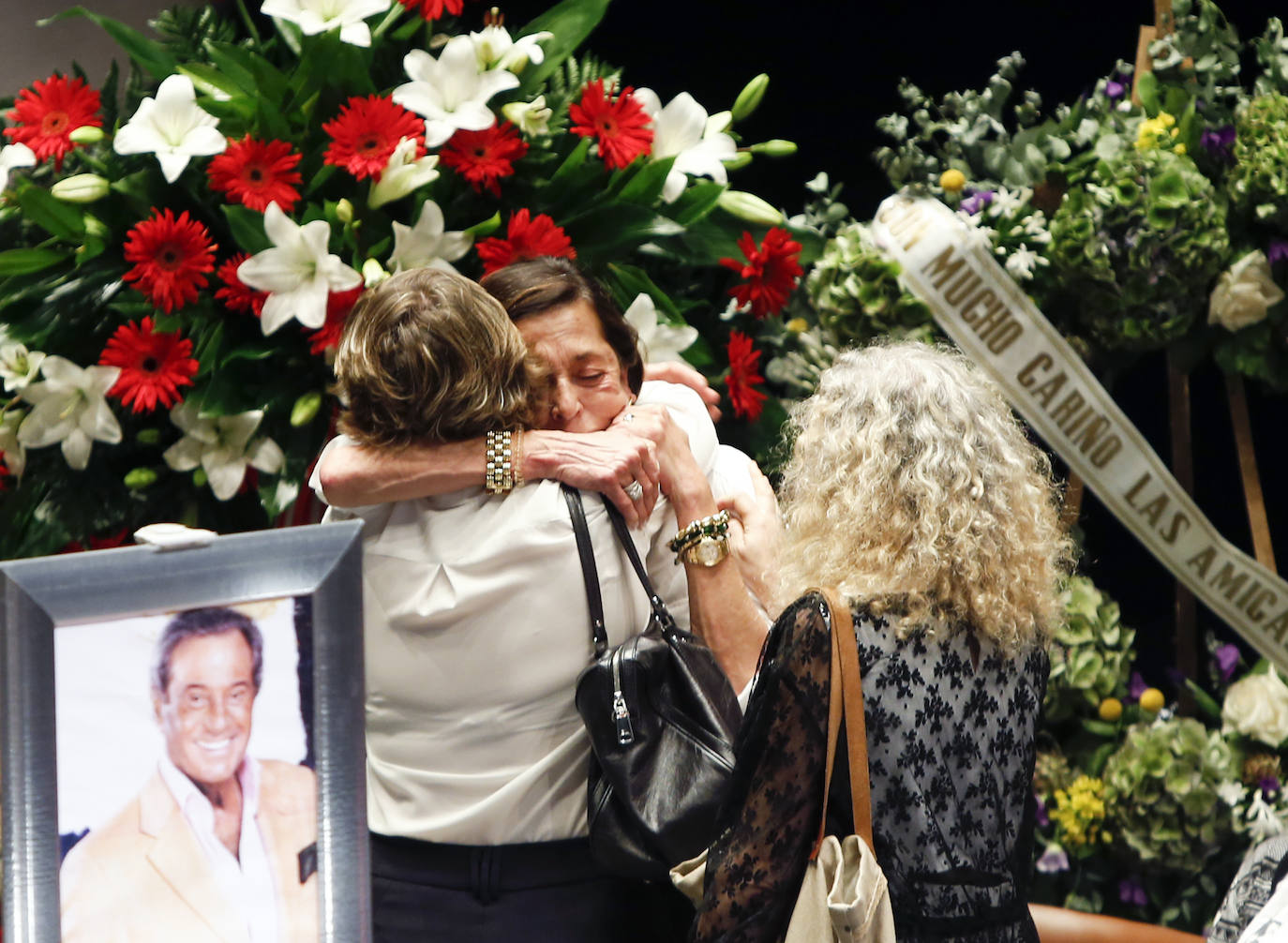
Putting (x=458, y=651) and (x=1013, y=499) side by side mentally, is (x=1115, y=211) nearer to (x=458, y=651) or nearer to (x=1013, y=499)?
(x=1013, y=499)

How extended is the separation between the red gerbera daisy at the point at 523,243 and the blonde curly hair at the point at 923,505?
1.74 feet

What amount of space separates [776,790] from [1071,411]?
1.07m

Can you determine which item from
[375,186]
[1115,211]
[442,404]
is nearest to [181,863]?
[442,404]

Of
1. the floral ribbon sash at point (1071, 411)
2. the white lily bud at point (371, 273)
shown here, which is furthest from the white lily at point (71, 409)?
the floral ribbon sash at point (1071, 411)

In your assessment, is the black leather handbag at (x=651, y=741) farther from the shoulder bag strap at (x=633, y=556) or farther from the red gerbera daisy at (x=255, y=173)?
the red gerbera daisy at (x=255, y=173)

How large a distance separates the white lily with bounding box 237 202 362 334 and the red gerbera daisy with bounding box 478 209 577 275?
18cm

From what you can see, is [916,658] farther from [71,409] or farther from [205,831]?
[71,409]

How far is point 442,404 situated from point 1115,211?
1.30 metres

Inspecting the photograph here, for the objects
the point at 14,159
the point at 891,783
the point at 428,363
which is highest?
the point at 14,159

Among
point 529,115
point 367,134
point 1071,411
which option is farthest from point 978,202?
point 367,134

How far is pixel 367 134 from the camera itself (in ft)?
6.09

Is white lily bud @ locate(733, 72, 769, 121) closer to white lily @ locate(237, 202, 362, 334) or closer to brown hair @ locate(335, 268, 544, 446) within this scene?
white lily @ locate(237, 202, 362, 334)

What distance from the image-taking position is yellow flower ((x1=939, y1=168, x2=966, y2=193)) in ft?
8.11

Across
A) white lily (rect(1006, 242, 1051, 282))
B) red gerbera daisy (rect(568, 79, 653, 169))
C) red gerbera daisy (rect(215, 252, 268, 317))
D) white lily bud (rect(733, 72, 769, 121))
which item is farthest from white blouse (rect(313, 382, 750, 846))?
white lily (rect(1006, 242, 1051, 282))
